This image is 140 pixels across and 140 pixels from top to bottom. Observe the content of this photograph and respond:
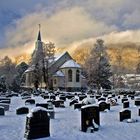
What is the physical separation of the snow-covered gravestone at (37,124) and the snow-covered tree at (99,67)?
49816 millimetres

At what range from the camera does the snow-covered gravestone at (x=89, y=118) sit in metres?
15.6

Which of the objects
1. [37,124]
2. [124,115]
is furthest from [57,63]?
[37,124]

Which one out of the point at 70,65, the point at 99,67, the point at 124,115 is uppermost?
the point at 70,65

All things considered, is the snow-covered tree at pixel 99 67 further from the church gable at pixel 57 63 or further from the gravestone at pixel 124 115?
the gravestone at pixel 124 115

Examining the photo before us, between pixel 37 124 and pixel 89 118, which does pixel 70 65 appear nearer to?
pixel 89 118

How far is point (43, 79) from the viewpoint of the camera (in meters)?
74.5

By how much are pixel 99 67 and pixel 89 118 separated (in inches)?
1947

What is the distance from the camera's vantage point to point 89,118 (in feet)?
52.8

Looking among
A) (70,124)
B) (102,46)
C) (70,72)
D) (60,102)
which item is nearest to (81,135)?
(70,124)

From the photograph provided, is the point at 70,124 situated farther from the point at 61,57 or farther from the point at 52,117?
the point at 61,57

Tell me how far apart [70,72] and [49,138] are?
222 ft

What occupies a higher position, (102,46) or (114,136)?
(102,46)

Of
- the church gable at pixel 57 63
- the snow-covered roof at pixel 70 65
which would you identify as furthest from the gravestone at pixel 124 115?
the church gable at pixel 57 63

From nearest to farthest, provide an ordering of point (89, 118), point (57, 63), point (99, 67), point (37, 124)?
point (37, 124) → point (89, 118) → point (99, 67) → point (57, 63)
